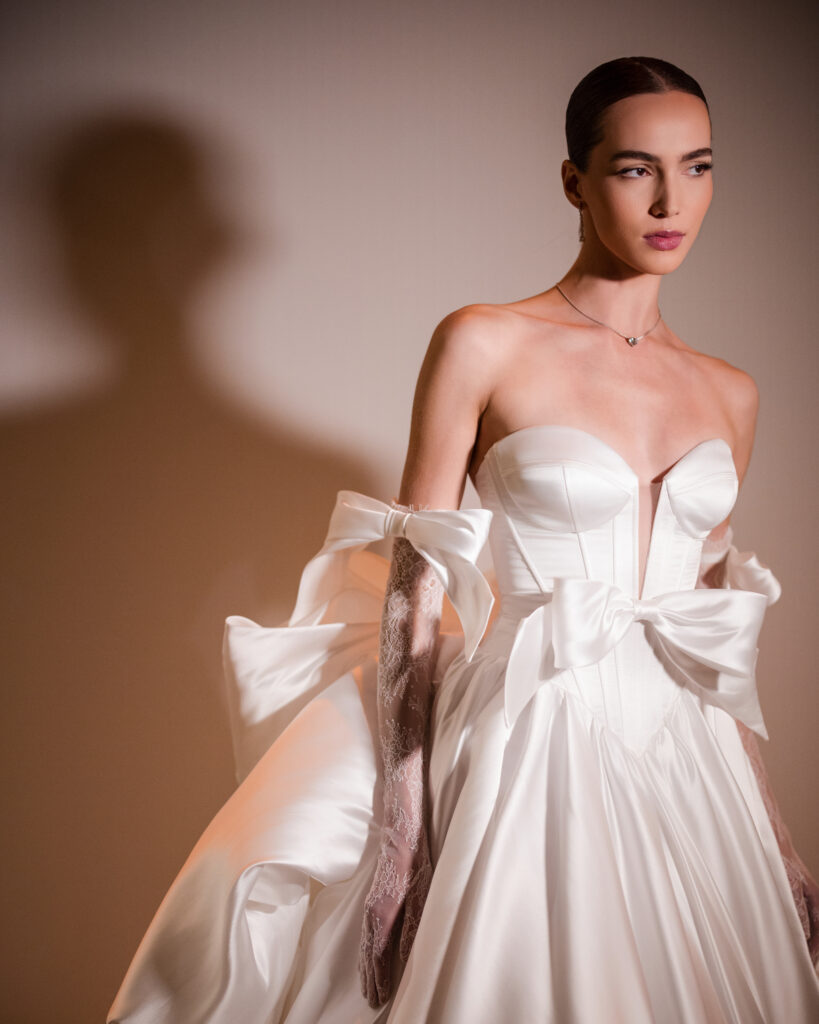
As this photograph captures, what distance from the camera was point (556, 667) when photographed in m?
1.16

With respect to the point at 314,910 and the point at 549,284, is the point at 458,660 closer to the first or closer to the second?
the point at 314,910

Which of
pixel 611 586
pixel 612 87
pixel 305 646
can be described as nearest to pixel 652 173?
pixel 612 87

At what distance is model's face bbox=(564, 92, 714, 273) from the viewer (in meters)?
1.22

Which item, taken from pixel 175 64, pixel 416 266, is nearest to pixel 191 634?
pixel 416 266

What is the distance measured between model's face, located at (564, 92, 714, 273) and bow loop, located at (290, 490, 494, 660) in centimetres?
43

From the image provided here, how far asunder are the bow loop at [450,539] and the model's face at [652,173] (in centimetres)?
43

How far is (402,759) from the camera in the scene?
3.89 feet

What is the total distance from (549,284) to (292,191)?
1.99 feet

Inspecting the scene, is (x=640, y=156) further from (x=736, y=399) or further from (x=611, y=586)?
(x=611, y=586)

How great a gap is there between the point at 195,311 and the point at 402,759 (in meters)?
1.15

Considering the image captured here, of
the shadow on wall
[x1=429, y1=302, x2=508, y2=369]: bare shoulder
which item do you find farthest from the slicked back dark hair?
the shadow on wall

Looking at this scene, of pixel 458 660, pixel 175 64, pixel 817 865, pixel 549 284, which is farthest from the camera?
pixel 817 865

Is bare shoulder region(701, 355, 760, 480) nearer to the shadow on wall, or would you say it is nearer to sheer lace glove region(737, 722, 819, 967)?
sheer lace glove region(737, 722, 819, 967)

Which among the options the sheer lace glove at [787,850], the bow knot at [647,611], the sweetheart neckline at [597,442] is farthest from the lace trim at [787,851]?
the sweetheart neckline at [597,442]
